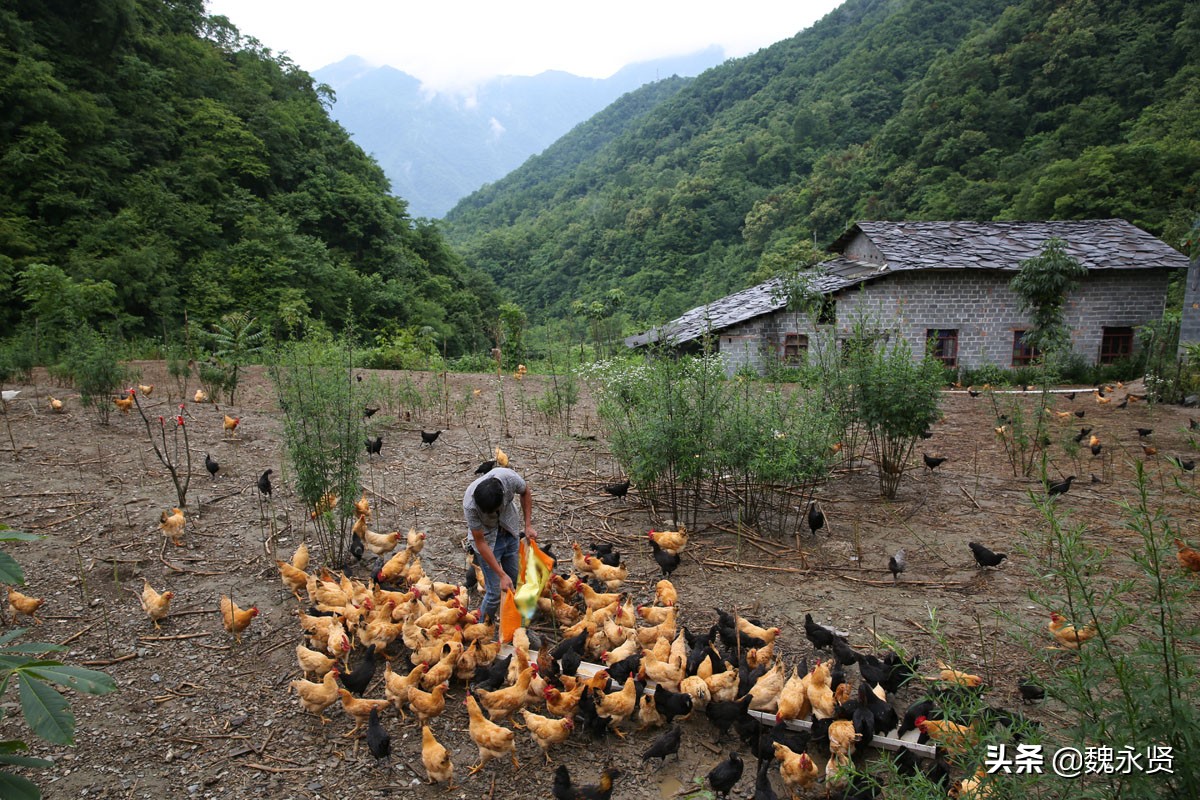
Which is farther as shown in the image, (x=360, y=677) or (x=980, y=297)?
(x=980, y=297)

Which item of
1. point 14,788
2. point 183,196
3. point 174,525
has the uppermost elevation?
point 183,196

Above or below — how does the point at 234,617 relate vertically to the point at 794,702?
above

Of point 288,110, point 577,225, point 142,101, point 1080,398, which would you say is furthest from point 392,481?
point 577,225

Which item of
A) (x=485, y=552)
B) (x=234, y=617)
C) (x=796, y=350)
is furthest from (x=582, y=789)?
(x=796, y=350)

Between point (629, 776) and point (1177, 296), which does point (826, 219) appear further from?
point (629, 776)

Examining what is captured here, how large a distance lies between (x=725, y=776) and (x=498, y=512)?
2.24 meters

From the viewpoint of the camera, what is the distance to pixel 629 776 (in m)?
3.55

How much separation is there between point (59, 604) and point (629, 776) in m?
4.70

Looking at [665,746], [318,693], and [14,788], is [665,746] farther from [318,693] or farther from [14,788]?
[14,788]

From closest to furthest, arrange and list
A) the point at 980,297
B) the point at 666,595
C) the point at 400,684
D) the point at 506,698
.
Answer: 1. the point at 506,698
2. the point at 400,684
3. the point at 666,595
4. the point at 980,297

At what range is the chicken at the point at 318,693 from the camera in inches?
152

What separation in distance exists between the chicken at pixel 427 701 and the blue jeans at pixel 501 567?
0.82m

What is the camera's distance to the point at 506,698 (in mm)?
3715

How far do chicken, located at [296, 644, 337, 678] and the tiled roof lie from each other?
15317 millimetres
